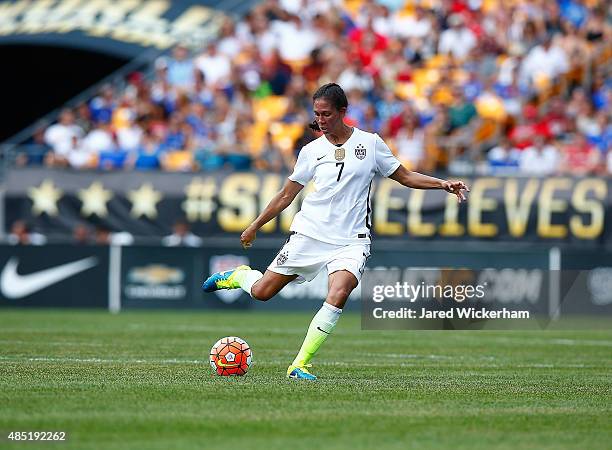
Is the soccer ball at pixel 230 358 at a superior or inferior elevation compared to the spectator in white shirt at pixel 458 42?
inferior

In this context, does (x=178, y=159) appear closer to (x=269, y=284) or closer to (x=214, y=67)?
(x=214, y=67)

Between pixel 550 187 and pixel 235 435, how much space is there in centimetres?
1720

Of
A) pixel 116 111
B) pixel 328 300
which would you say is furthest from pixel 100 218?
pixel 328 300

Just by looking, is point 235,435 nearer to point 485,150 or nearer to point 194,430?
point 194,430

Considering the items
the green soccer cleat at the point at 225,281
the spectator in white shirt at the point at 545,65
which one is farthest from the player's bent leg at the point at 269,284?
the spectator in white shirt at the point at 545,65

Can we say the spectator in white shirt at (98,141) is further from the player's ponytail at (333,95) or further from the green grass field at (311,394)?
the player's ponytail at (333,95)

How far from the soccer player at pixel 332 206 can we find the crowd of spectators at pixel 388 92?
43.4 ft

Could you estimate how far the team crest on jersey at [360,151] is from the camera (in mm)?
10602

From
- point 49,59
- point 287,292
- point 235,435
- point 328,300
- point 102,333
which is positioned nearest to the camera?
point 235,435

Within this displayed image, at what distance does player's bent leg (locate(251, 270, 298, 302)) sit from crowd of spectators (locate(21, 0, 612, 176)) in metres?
13.2

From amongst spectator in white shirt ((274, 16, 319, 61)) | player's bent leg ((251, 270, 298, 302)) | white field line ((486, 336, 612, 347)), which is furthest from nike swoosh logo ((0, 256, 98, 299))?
player's bent leg ((251, 270, 298, 302))

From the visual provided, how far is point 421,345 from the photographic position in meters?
15.4

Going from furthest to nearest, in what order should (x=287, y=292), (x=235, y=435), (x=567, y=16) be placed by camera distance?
(x=567, y=16)
(x=287, y=292)
(x=235, y=435)

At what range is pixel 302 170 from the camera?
1070cm
